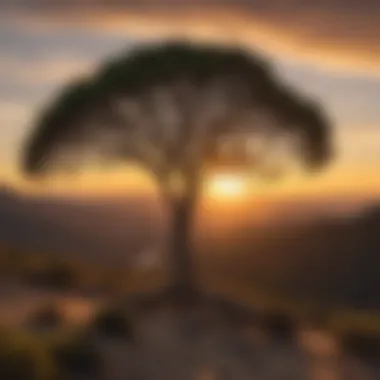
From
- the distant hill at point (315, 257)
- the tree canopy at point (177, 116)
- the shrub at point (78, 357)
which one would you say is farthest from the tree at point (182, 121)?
the shrub at point (78, 357)

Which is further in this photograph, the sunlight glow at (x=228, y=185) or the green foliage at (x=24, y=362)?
the sunlight glow at (x=228, y=185)

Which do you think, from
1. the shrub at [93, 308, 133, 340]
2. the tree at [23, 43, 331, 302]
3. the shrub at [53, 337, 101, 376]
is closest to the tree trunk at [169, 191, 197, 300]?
the tree at [23, 43, 331, 302]

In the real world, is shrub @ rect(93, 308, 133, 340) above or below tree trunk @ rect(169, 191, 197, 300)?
below

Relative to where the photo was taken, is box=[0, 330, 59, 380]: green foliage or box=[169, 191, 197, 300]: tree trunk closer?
box=[0, 330, 59, 380]: green foliage

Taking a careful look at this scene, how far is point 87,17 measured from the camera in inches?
69.7

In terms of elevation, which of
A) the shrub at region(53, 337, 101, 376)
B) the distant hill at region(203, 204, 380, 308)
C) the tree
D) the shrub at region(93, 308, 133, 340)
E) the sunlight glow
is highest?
the tree

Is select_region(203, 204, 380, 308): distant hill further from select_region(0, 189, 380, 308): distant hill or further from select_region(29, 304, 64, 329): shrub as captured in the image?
select_region(29, 304, 64, 329): shrub

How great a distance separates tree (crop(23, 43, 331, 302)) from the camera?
65.0 inches

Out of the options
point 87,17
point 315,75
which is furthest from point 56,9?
point 315,75

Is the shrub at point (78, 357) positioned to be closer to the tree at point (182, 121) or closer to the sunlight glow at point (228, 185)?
the tree at point (182, 121)

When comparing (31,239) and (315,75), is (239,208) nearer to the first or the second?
(315,75)

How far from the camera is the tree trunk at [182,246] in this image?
5.55 ft

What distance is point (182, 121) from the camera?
1663 millimetres

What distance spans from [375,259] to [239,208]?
0.33 metres
